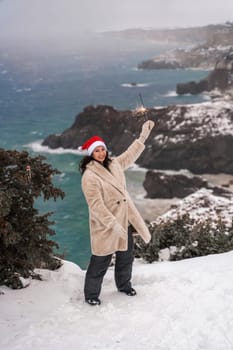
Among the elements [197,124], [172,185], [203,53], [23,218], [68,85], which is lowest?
[172,185]

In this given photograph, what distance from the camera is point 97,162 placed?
141 inches

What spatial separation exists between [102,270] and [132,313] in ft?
1.41

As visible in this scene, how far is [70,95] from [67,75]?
375cm

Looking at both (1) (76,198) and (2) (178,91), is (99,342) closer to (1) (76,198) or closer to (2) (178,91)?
(1) (76,198)

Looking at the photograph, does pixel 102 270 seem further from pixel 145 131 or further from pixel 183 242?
pixel 183 242

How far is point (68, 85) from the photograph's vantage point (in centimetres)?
4797

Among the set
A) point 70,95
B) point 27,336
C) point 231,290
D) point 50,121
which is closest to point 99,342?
point 27,336

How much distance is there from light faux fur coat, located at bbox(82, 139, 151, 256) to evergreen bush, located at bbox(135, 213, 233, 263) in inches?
76.4

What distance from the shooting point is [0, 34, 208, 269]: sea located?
117ft

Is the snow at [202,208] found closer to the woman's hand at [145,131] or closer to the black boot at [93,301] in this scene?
the woman's hand at [145,131]

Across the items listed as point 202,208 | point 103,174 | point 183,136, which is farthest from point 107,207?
point 183,136

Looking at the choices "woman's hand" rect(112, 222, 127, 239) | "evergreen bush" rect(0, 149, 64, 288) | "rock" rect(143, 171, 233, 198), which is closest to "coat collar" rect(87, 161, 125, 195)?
"woman's hand" rect(112, 222, 127, 239)

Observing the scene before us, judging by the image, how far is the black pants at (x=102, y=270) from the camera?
366cm

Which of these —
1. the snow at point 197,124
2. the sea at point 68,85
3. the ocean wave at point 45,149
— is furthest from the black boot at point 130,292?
the ocean wave at point 45,149
